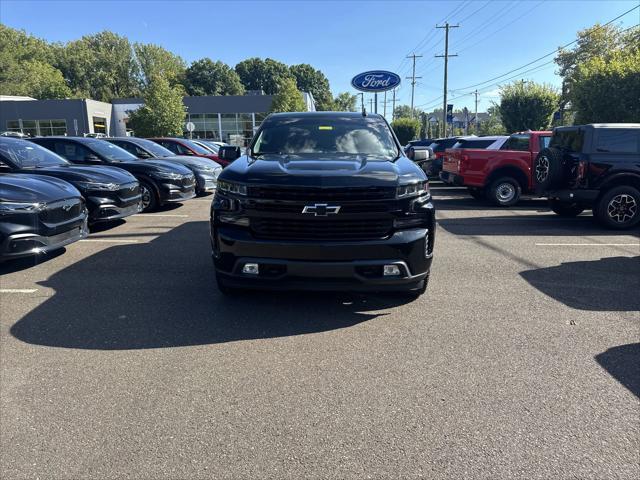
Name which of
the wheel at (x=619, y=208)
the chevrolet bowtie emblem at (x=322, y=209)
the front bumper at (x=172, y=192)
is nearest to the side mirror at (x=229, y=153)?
the chevrolet bowtie emblem at (x=322, y=209)

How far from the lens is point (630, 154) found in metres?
8.66

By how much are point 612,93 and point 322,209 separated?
21.0 meters

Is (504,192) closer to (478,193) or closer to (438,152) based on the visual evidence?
(478,193)

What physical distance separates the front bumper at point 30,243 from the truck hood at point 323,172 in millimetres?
2695

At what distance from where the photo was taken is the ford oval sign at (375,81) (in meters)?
24.4

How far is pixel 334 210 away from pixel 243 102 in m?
58.8

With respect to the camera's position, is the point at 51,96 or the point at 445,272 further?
the point at 51,96

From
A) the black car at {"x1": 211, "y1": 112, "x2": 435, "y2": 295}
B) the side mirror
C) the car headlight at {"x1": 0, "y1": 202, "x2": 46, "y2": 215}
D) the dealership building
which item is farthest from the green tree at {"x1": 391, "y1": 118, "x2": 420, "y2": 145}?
the black car at {"x1": 211, "y1": 112, "x2": 435, "y2": 295}

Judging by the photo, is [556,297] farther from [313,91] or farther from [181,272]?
[313,91]

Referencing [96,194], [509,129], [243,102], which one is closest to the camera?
[96,194]

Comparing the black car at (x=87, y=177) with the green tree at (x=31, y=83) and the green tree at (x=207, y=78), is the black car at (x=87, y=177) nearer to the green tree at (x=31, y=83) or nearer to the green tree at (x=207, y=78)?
the green tree at (x=31, y=83)

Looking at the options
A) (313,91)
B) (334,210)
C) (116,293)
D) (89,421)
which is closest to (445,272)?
(334,210)

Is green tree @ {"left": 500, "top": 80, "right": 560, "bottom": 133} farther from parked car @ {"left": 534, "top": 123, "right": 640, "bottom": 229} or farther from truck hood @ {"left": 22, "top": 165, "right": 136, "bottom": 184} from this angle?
truck hood @ {"left": 22, "top": 165, "right": 136, "bottom": 184}

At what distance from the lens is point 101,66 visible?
91062 mm
